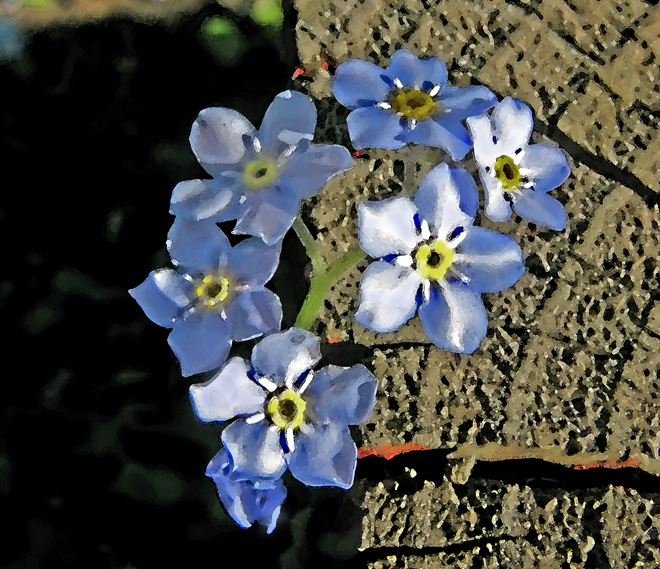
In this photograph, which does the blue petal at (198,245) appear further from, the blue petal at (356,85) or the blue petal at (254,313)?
the blue petal at (356,85)

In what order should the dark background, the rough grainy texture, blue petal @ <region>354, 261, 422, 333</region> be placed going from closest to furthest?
blue petal @ <region>354, 261, 422, 333</region> < the rough grainy texture < the dark background

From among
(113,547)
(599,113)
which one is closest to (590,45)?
(599,113)

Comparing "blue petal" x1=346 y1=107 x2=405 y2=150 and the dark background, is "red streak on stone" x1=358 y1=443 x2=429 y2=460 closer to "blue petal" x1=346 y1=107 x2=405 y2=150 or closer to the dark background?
the dark background

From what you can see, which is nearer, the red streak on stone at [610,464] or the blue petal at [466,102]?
the blue petal at [466,102]

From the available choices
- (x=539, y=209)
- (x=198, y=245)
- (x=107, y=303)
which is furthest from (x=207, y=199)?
(x=107, y=303)

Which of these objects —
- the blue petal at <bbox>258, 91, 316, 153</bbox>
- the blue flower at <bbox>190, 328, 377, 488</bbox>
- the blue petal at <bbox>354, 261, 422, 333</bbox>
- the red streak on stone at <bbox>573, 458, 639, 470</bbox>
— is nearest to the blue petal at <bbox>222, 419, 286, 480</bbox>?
the blue flower at <bbox>190, 328, 377, 488</bbox>

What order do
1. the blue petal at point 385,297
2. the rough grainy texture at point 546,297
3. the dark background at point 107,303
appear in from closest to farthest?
the blue petal at point 385,297 → the rough grainy texture at point 546,297 → the dark background at point 107,303

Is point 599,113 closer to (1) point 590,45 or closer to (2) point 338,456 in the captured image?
(1) point 590,45

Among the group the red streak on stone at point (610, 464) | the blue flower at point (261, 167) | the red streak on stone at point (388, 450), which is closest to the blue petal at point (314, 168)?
the blue flower at point (261, 167)
